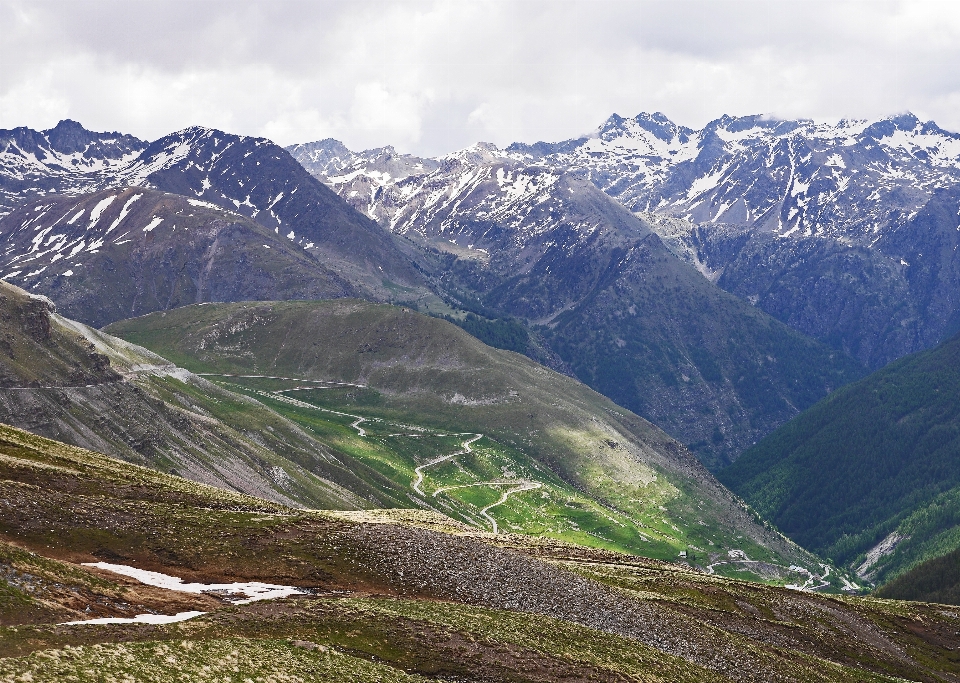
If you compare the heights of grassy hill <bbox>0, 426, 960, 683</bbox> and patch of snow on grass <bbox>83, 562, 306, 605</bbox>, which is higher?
grassy hill <bbox>0, 426, 960, 683</bbox>

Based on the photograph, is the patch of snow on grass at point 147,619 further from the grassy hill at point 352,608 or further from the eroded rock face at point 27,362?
the eroded rock face at point 27,362

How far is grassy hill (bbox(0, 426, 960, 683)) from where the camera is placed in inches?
2094

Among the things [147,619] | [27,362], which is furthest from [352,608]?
[27,362]

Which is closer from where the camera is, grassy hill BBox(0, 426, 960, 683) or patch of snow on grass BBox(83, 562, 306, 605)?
grassy hill BBox(0, 426, 960, 683)

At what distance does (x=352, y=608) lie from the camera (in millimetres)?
66062

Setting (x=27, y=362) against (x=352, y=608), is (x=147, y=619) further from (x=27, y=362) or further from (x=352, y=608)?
(x=27, y=362)

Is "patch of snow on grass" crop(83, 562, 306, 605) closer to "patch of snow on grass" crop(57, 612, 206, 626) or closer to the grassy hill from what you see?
the grassy hill

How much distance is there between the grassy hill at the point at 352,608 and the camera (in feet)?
174

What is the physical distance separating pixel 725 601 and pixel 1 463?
81.4m

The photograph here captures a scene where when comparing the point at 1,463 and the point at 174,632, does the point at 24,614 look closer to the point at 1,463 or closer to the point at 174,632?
the point at 174,632

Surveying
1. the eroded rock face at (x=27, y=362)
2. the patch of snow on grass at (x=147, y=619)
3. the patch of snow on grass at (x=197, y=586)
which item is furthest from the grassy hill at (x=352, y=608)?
the eroded rock face at (x=27, y=362)

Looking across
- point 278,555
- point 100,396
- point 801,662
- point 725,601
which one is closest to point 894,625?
point 725,601

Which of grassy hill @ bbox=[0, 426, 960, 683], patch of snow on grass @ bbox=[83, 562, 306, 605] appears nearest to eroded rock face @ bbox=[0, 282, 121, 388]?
grassy hill @ bbox=[0, 426, 960, 683]

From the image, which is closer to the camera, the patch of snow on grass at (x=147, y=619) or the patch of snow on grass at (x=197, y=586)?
the patch of snow on grass at (x=147, y=619)
